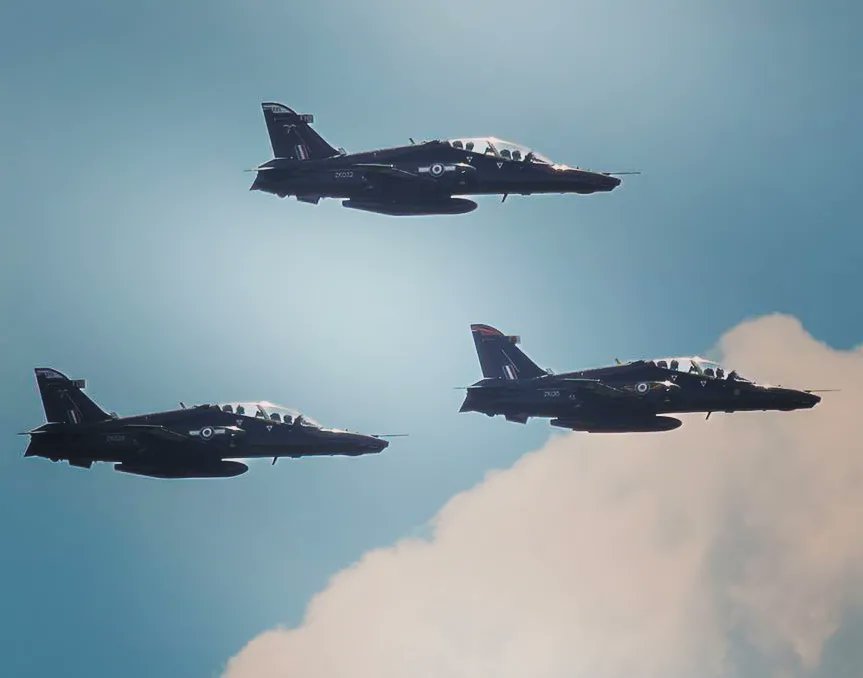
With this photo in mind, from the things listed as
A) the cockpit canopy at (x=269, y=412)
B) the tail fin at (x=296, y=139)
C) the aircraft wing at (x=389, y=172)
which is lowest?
the cockpit canopy at (x=269, y=412)

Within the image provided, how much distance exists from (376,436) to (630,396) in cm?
1827

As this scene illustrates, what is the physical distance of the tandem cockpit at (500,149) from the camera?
136 metres

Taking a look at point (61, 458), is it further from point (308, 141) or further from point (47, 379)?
point (308, 141)

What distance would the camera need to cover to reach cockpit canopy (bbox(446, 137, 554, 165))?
135500 millimetres

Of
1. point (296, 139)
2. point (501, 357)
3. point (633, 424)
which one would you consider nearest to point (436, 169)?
point (296, 139)

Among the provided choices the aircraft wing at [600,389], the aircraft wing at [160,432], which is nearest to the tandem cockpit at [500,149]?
the aircraft wing at [600,389]

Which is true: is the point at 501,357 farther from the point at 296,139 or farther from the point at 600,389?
the point at 296,139

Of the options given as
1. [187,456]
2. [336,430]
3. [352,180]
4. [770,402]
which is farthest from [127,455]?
[770,402]

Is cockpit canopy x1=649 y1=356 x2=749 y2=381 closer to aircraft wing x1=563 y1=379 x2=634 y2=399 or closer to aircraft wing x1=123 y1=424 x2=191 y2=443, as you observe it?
aircraft wing x1=563 y1=379 x2=634 y2=399

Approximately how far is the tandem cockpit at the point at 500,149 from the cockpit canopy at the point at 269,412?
21.6 m

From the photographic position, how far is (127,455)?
127938 millimetres

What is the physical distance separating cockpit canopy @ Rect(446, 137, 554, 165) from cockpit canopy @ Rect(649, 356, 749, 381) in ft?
52.7

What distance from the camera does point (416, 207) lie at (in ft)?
440

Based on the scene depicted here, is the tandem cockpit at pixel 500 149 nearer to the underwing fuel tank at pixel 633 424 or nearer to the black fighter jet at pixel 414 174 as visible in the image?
the black fighter jet at pixel 414 174
